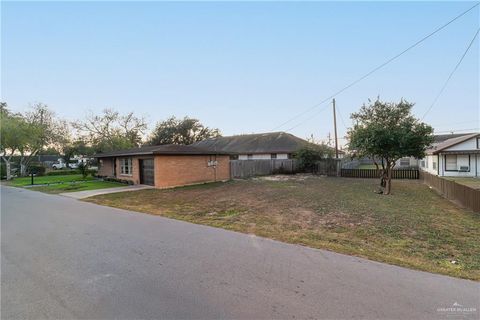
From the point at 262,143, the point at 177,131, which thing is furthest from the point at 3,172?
the point at 262,143

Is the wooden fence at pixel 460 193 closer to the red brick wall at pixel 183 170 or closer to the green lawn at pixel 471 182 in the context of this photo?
the green lawn at pixel 471 182

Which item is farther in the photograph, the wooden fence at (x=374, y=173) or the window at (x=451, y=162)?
the window at (x=451, y=162)

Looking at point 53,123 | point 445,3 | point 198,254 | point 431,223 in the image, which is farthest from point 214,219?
point 53,123

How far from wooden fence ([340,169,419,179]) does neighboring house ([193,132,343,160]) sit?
21.1 ft

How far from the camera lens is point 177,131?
50.3 metres

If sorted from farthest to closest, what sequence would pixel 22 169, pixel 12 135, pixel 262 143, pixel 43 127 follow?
1. pixel 262 143
2. pixel 43 127
3. pixel 22 169
4. pixel 12 135

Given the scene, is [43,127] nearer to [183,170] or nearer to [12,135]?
[12,135]

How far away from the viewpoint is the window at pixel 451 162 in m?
22.8

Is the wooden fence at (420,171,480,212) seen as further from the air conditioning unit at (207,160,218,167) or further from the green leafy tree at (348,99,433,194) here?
the air conditioning unit at (207,160,218,167)

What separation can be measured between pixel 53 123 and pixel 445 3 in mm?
44768

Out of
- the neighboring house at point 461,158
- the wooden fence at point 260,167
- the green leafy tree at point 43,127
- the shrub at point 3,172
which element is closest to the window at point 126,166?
the wooden fence at point 260,167

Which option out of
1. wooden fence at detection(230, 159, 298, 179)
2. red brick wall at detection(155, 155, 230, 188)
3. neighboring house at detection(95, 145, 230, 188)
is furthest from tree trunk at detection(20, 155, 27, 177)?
wooden fence at detection(230, 159, 298, 179)

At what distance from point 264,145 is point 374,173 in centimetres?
1479

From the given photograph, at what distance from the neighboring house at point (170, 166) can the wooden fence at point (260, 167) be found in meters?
1.60
